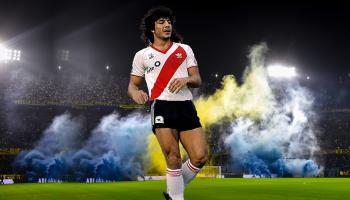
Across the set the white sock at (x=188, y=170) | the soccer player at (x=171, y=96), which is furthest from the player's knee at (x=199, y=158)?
the white sock at (x=188, y=170)

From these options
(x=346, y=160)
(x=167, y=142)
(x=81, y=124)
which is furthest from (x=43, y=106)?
(x=167, y=142)

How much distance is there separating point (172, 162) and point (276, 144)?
3803cm

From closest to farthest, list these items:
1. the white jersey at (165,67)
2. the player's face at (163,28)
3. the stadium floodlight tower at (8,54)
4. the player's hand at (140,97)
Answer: the player's hand at (140,97) < the white jersey at (165,67) < the player's face at (163,28) < the stadium floodlight tower at (8,54)

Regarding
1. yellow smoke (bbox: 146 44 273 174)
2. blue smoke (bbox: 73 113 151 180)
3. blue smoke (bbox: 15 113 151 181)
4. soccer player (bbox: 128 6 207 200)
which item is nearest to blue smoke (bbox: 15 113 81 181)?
blue smoke (bbox: 15 113 151 181)

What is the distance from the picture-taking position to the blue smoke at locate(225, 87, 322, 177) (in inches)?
1570

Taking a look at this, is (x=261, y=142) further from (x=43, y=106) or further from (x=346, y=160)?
(x=43, y=106)

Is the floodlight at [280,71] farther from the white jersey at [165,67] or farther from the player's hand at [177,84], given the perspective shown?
the player's hand at [177,84]

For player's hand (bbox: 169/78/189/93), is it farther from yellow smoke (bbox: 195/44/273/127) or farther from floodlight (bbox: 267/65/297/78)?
floodlight (bbox: 267/65/297/78)

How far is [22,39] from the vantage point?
158 ft

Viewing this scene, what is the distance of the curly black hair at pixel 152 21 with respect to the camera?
5.58 metres

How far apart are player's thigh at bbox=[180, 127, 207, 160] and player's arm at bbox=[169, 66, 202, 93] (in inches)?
21.7

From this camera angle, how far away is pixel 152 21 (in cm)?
563

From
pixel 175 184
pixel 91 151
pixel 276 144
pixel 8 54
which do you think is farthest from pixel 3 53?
pixel 175 184

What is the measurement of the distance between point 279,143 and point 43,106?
23072 millimetres
